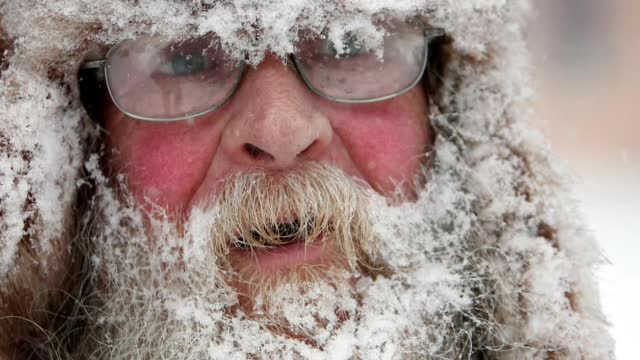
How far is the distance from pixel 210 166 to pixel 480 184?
67cm

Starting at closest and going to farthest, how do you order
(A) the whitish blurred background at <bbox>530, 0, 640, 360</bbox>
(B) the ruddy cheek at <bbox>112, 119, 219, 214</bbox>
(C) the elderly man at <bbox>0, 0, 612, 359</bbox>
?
(C) the elderly man at <bbox>0, 0, 612, 359</bbox>
(B) the ruddy cheek at <bbox>112, 119, 219, 214</bbox>
(A) the whitish blurred background at <bbox>530, 0, 640, 360</bbox>

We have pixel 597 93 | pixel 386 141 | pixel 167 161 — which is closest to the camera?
pixel 167 161

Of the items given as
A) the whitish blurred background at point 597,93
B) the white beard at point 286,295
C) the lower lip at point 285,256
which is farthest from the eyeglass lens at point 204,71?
the whitish blurred background at point 597,93

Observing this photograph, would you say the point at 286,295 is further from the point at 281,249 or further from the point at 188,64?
the point at 188,64

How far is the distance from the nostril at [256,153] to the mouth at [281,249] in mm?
147

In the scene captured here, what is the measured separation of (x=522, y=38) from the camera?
202 centimetres

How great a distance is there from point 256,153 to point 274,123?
0.29 feet

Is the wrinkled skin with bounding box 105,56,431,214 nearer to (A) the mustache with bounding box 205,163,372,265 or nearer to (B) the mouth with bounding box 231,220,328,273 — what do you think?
(A) the mustache with bounding box 205,163,372,265

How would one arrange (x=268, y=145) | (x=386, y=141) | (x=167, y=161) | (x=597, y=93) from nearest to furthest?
(x=268, y=145)
(x=167, y=161)
(x=386, y=141)
(x=597, y=93)

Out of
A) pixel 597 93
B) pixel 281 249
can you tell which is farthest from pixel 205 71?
pixel 597 93

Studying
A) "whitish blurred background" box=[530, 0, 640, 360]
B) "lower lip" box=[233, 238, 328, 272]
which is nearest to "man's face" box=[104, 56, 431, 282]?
"lower lip" box=[233, 238, 328, 272]

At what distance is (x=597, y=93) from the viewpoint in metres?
8.94

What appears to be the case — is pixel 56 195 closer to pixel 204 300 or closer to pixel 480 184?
pixel 204 300

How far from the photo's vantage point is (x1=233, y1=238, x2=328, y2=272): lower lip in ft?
5.43
